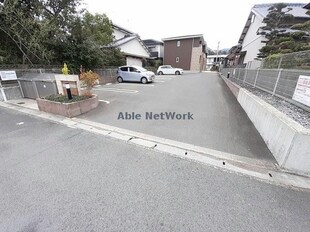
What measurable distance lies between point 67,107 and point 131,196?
3.90 meters

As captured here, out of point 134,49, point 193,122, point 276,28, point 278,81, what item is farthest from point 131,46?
point 278,81

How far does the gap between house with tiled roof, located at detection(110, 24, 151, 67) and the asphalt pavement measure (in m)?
16.2

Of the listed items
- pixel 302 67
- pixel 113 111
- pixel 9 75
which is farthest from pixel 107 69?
pixel 302 67

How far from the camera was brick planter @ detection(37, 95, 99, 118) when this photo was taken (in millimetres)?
4844

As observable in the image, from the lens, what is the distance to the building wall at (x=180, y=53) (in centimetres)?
2627

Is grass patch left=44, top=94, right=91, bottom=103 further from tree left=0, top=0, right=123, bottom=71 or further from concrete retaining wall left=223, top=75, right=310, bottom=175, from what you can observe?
concrete retaining wall left=223, top=75, right=310, bottom=175

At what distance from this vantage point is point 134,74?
12.5 meters

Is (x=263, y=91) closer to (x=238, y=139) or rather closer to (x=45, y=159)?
(x=238, y=139)

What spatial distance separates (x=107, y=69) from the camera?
12.4m

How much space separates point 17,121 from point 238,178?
19.8 ft

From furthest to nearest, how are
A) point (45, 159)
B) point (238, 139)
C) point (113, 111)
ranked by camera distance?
point (113, 111) < point (238, 139) < point (45, 159)

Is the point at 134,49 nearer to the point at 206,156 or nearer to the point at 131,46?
the point at 131,46

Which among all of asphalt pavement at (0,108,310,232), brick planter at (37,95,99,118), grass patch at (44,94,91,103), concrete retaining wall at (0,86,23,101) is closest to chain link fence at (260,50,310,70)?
asphalt pavement at (0,108,310,232)

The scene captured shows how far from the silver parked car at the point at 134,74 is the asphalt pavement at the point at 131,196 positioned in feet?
32.3
